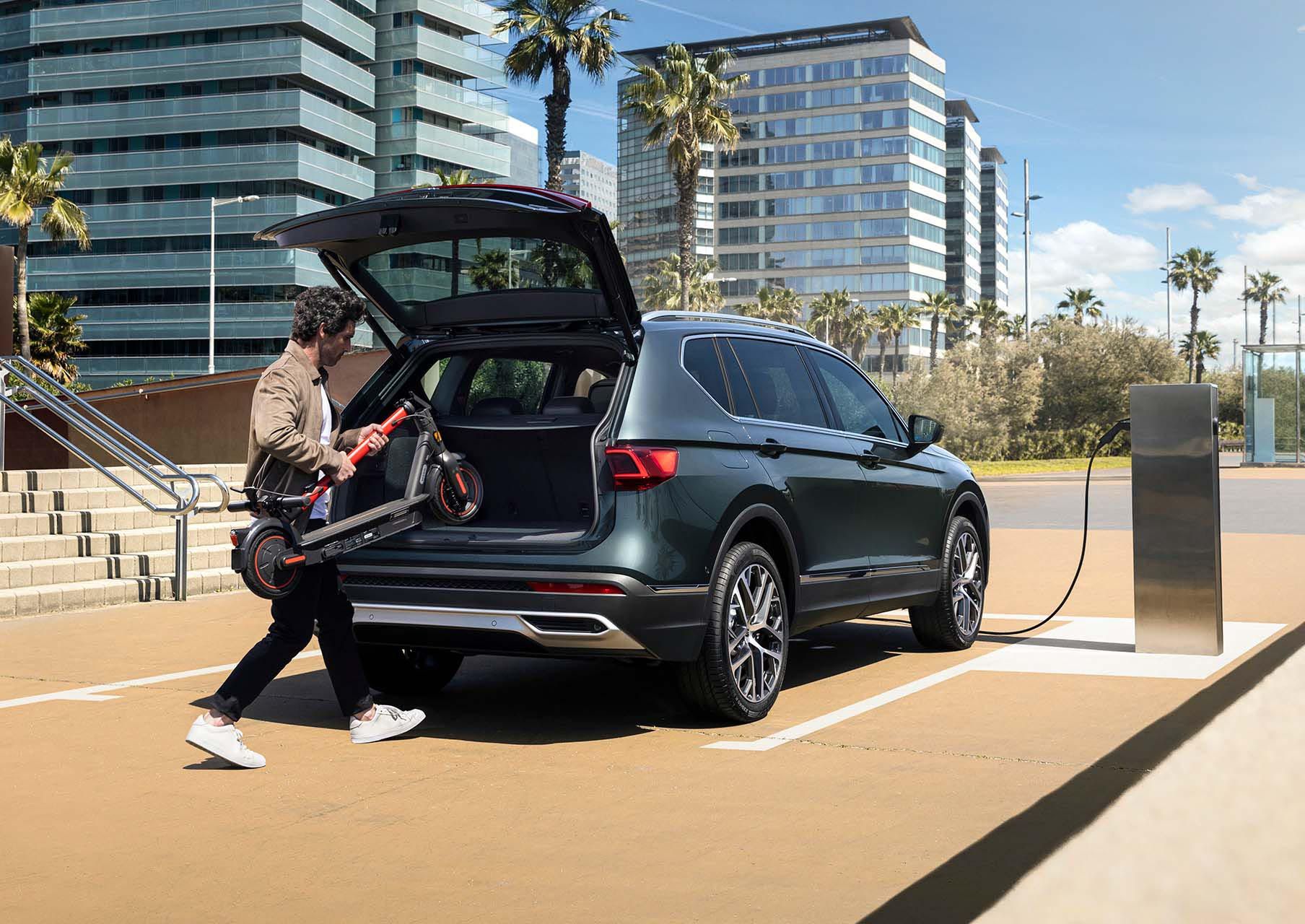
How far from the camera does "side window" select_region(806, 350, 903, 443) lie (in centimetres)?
759

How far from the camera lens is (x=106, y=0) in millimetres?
91625

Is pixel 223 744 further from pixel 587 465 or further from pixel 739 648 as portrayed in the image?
pixel 739 648

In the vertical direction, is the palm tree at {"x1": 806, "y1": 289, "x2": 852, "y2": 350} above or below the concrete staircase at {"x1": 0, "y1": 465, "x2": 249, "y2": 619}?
above

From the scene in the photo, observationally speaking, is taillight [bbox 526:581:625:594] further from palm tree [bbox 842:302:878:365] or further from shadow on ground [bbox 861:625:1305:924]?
palm tree [bbox 842:302:878:365]

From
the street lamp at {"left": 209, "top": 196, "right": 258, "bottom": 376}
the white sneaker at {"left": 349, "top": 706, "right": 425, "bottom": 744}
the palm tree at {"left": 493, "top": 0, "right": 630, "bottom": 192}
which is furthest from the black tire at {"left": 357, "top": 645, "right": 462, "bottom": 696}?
the palm tree at {"left": 493, "top": 0, "right": 630, "bottom": 192}

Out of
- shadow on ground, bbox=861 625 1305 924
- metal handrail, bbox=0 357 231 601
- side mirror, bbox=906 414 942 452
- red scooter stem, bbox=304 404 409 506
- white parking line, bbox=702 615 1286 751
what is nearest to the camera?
shadow on ground, bbox=861 625 1305 924

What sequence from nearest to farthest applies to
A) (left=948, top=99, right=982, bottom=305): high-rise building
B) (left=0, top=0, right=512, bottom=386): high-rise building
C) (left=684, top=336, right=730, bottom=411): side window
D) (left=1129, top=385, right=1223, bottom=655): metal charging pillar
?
1. (left=684, top=336, right=730, bottom=411): side window
2. (left=1129, top=385, right=1223, bottom=655): metal charging pillar
3. (left=0, top=0, right=512, bottom=386): high-rise building
4. (left=948, top=99, right=982, bottom=305): high-rise building

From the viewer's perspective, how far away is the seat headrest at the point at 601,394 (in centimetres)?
650

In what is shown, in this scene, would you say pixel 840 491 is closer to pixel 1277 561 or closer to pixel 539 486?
pixel 539 486

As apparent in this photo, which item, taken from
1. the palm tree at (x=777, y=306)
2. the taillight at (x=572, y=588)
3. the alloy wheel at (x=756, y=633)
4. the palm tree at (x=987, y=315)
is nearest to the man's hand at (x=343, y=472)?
the taillight at (x=572, y=588)

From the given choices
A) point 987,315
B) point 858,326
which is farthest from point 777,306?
point 987,315

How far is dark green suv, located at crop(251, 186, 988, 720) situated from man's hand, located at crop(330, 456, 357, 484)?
533mm

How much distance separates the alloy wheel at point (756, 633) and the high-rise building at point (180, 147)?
8163cm

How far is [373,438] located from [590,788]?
1.75 metres
